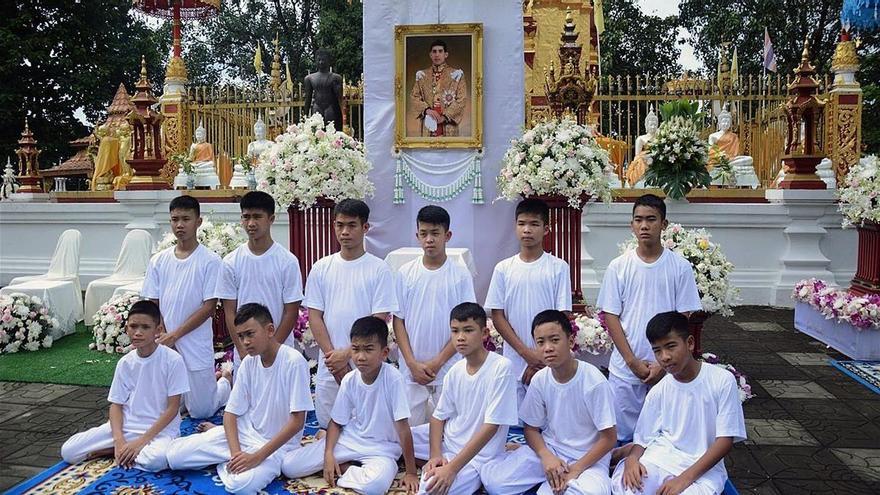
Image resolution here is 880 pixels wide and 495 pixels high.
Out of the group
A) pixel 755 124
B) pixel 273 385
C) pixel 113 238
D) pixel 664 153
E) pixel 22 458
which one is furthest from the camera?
pixel 755 124

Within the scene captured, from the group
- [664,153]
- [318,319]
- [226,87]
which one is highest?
[226,87]

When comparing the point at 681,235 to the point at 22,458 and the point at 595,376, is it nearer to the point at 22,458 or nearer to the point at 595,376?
the point at 595,376

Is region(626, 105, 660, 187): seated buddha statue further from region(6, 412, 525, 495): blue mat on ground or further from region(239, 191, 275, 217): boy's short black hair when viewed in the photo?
region(6, 412, 525, 495): blue mat on ground

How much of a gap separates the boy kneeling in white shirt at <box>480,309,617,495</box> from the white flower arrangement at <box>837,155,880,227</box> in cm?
494

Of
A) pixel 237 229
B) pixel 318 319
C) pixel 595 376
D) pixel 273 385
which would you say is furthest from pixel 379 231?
pixel 595 376

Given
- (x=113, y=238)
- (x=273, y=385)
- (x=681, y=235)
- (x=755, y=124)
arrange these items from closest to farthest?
(x=273, y=385) → (x=681, y=235) → (x=113, y=238) → (x=755, y=124)

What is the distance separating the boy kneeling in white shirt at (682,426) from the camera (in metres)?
3.34

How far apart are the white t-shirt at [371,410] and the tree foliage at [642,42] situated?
76.1ft

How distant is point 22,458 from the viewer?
438 cm

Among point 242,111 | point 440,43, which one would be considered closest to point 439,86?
point 440,43

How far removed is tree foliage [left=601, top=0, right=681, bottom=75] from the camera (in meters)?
25.4

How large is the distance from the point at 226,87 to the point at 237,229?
6.09 meters

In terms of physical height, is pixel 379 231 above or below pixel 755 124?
below

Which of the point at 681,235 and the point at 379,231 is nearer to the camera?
the point at 681,235
